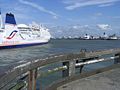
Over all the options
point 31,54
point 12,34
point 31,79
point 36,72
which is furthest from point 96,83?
point 12,34

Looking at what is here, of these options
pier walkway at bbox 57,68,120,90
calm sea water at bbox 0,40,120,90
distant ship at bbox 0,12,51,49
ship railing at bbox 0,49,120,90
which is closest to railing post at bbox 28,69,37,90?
ship railing at bbox 0,49,120,90

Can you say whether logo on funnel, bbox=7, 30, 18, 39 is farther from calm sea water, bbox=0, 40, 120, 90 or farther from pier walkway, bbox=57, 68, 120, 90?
pier walkway, bbox=57, 68, 120, 90

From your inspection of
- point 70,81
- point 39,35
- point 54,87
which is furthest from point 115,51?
point 39,35

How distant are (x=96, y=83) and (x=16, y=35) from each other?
82.2 m

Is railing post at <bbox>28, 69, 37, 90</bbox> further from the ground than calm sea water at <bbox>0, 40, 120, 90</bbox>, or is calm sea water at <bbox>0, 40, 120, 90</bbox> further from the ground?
railing post at <bbox>28, 69, 37, 90</bbox>

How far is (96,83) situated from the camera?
22.2ft

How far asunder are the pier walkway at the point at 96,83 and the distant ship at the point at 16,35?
242 feet

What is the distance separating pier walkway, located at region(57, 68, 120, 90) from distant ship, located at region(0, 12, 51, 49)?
7375 cm

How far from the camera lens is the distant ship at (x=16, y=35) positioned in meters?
80.9

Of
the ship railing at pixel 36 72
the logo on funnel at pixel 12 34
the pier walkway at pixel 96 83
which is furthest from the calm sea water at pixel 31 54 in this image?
the logo on funnel at pixel 12 34

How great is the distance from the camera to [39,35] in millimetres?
109812

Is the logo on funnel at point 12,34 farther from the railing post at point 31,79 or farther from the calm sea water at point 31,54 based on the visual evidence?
the railing post at point 31,79

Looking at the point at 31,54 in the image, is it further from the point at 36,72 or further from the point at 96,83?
the point at 36,72

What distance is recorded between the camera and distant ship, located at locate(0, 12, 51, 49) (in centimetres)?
8088
